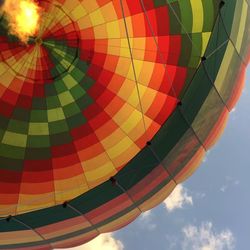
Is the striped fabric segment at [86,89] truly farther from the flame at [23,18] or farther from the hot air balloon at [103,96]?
the flame at [23,18]

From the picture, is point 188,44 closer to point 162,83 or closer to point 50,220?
point 162,83

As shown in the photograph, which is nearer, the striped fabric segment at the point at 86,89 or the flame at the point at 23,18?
the flame at the point at 23,18

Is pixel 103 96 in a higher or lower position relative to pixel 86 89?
lower

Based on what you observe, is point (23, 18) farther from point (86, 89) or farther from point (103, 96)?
point (103, 96)

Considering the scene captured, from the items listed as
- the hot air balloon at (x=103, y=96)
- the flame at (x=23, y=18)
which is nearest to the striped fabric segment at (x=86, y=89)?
the hot air balloon at (x=103, y=96)

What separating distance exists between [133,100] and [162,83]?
0.66 metres

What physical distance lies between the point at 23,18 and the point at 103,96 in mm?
2083

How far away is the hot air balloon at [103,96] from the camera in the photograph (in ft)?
25.2

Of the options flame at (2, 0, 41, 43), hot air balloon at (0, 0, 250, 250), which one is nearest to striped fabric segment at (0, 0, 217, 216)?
hot air balloon at (0, 0, 250, 250)

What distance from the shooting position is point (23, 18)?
7.06 metres

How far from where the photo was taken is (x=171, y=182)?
954 centimetres

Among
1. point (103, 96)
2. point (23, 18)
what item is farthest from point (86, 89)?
point (23, 18)

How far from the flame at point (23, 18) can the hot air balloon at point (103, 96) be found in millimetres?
93

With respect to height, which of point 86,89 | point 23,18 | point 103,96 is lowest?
point 103,96
